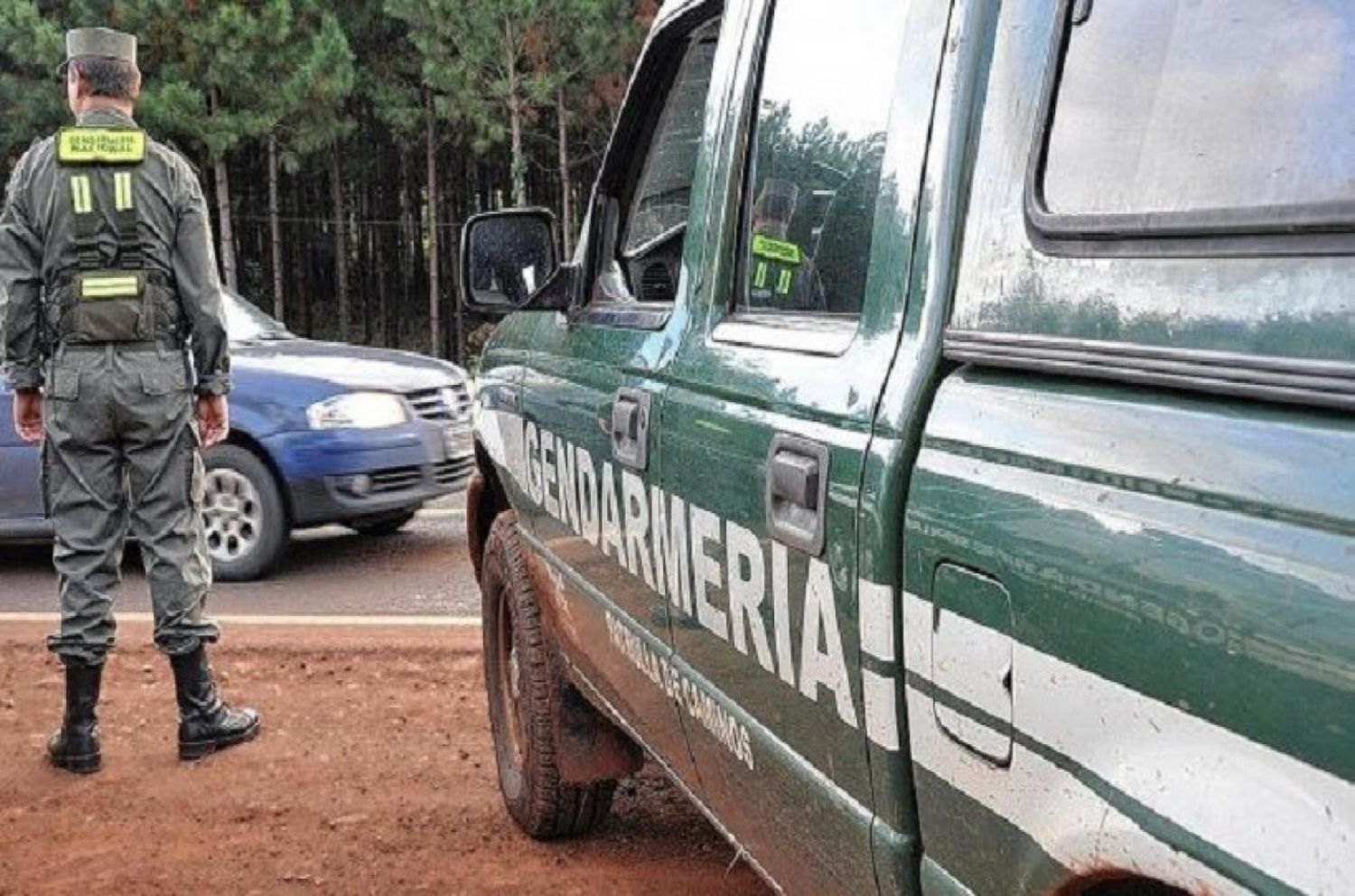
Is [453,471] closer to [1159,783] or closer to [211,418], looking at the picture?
[211,418]

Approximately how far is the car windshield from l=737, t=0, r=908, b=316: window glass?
5767 mm

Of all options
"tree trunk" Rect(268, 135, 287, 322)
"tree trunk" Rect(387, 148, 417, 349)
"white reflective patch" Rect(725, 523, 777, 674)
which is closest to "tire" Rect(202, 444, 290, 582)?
"white reflective patch" Rect(725, 523, 777, 674)

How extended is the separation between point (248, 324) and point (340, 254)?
68.7 ft

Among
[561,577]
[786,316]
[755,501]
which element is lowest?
[561,577]

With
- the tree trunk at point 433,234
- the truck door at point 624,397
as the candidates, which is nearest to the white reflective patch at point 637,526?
the truck door at point 624,397

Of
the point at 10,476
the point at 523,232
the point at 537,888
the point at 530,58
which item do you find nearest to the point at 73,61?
the point at 523,232

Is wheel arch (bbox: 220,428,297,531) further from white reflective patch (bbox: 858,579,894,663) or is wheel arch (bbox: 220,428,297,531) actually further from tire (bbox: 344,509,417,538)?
white reflective patch (bbox: 858,579,894,663)

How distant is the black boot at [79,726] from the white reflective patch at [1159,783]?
3.40m

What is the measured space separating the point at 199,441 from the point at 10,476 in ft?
10.8

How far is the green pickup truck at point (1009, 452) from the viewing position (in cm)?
110

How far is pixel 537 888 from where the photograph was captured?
3.36 metres

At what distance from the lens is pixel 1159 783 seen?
3.87ft

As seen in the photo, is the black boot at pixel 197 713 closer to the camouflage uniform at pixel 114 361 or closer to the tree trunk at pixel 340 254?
the camouflage uniform at pixel 114 361

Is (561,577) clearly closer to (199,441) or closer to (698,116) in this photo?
(698,116)
